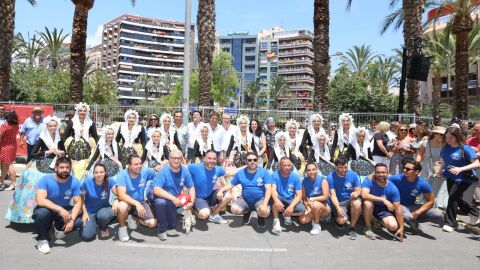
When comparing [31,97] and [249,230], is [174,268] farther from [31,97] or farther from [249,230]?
[31,97]

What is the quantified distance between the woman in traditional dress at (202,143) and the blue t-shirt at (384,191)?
3.22 m

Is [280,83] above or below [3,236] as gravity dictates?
above

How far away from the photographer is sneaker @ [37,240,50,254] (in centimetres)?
479

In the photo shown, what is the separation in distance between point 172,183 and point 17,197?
2236 millimetres

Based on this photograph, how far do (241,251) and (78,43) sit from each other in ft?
41.0

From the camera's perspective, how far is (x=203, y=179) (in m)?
6.44

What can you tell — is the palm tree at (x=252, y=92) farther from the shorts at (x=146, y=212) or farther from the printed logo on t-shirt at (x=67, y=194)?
the printed logo on t-shirt at (x=67, y=194)

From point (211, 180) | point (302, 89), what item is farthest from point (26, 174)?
point (302, 89)

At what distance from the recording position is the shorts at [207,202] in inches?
245

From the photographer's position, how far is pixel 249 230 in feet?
20.1

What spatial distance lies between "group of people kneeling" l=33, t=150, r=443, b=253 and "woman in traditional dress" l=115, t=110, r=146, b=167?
1.15 m

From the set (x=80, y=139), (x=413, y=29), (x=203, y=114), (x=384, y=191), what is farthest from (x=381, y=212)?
(x=413, y=29)

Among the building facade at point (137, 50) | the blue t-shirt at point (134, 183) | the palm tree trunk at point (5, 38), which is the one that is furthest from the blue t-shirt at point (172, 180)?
the building facade at point (137, 50)

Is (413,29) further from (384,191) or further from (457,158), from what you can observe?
(384,191)
